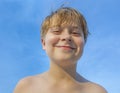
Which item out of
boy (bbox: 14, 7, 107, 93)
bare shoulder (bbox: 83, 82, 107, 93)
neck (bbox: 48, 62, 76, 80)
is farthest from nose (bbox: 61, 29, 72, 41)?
bare shoulder (bbox: 83, 82, 107, 93)

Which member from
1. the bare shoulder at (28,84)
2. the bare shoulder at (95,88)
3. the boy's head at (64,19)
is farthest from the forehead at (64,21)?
the bare shoulder at (95,88)

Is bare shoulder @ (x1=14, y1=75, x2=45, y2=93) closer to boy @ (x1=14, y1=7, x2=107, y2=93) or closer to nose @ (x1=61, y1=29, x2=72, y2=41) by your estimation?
boy @ (x1=14, y1=7, x2=107, y2=93)

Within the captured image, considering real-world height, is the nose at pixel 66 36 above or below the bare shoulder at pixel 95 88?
above

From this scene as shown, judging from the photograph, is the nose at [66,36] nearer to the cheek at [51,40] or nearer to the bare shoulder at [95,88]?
the cheek at [51,40]

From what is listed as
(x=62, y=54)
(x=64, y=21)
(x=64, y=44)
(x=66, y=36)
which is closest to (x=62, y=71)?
(x=62, y=54)

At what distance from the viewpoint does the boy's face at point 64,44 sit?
4578 millimetres

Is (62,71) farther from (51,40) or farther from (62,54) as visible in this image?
(51,40)

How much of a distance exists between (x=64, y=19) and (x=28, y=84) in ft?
4.04

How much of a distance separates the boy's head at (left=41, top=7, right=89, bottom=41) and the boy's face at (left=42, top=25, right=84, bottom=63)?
12 cm

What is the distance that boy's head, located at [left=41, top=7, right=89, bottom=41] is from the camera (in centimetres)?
481

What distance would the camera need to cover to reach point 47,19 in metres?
5.12

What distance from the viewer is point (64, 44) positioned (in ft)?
15.1

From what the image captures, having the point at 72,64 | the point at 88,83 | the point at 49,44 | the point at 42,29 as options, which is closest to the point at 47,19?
the point at 42,29

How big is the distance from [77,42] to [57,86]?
2.61ft
